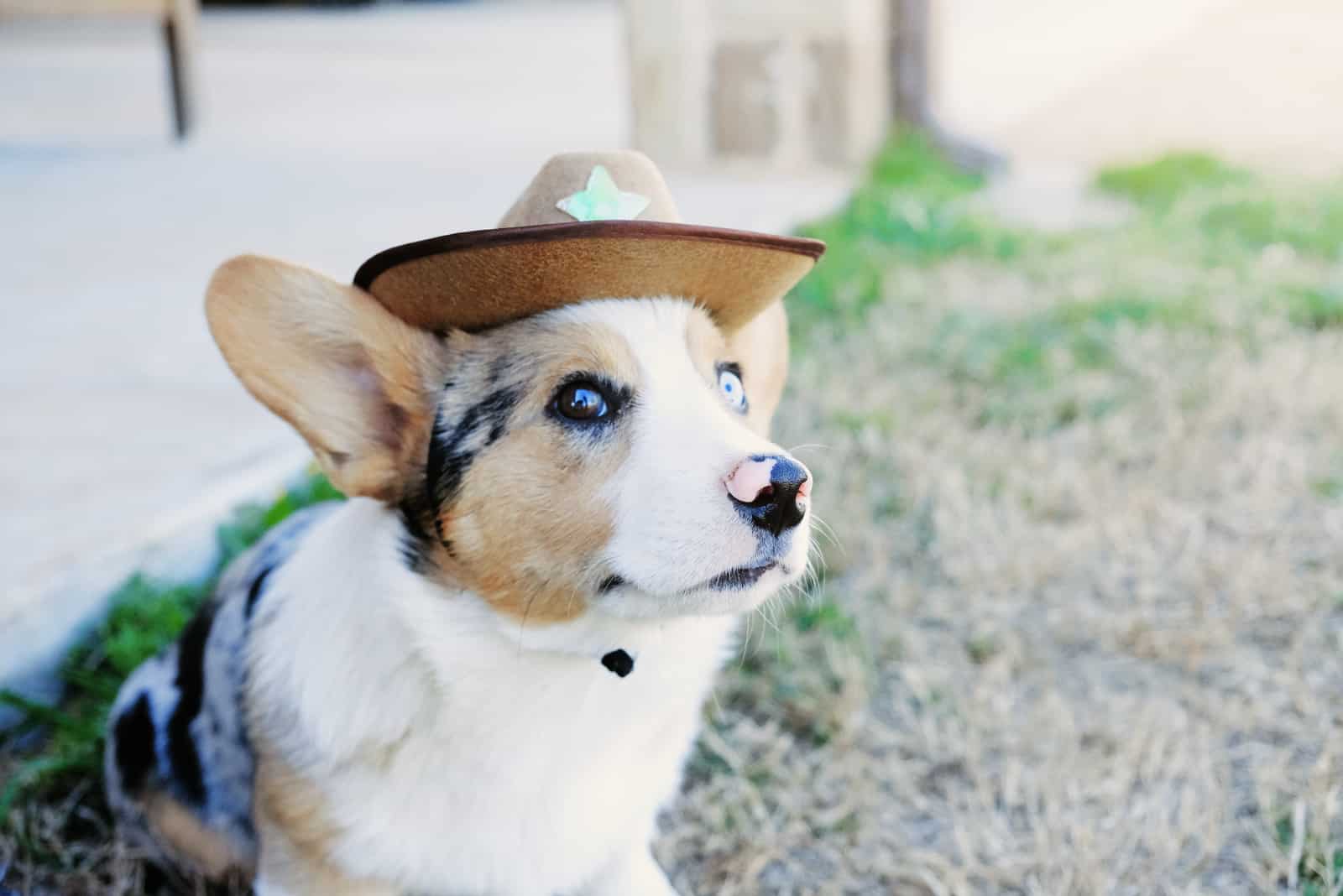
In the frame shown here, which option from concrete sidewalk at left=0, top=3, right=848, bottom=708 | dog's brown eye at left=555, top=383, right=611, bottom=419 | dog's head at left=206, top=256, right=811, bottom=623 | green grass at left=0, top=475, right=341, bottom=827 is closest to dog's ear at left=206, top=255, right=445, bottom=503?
dog's head at left=206, top=256, right=811, bottom=623

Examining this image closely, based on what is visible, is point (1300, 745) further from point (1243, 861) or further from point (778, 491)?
point (778, 491)

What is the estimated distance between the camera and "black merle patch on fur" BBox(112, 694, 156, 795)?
2242 millimetres

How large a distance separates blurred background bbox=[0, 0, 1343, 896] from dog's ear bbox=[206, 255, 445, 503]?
726 millimetres

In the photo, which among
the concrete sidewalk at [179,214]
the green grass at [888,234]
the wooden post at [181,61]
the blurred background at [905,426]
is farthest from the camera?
the wooden post at [181,61]

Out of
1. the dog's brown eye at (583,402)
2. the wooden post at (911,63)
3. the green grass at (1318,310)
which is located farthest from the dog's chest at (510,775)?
the wooden post at (911,63)

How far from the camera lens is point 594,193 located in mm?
1789

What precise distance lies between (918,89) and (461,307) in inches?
260

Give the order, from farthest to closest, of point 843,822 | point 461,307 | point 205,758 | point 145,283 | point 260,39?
point 260,39 → point 145,283 → point 843,822 → point 205,758 → point 461,307

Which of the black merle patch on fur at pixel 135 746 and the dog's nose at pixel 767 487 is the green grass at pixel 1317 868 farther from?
the black merle patch on fur at pixel 135 746

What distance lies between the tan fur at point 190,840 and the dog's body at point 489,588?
47 mm

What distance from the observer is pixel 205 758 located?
7.07 feet

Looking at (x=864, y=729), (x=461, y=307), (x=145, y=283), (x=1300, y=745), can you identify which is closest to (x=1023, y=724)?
(x=864, y=729)

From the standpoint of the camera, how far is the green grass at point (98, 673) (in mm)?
2484

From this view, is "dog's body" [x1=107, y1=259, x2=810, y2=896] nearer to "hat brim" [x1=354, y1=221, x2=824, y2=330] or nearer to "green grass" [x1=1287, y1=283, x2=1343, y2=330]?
"hat brim" [x1=354, y1=221, x2=824, y2=330]
